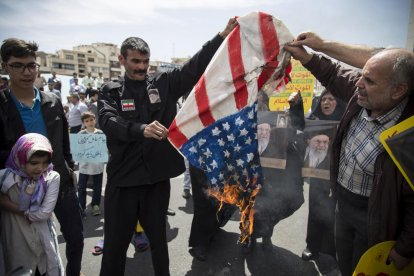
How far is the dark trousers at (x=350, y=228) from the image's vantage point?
7.02ft

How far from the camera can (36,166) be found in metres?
2.36

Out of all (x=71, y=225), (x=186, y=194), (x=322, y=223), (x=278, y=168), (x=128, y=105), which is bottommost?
(x=186, y=194)

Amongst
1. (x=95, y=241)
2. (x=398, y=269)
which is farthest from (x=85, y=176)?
(x=398, y=269)

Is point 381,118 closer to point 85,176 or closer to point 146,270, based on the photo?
point 146,270

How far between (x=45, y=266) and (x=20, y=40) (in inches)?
76.6

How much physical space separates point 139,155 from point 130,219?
614 mm

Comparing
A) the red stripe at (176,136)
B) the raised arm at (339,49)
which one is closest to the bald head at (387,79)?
the raised arm at (339,49)

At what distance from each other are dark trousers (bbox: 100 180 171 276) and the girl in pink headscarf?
46cm

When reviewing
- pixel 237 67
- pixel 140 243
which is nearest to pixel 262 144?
pixel 237 67

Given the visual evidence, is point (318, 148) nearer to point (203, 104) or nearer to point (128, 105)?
point (203, 104)

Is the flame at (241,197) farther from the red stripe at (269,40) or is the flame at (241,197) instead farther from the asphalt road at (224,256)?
the red stripe at (269,40)

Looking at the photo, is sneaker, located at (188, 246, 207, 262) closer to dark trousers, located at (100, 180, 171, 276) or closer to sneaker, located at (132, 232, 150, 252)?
sneaker, located at (132, 232, 150, 252)

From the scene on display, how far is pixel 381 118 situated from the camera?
1938 mm

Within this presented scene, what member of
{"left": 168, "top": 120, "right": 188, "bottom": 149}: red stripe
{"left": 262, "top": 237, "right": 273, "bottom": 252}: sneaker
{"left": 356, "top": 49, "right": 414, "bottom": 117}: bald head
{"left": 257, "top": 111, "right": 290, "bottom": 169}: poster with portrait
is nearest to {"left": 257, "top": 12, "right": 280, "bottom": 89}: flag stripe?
{"left": 356, "top": 49, "right": 414, "bottom": 117}: bald head
